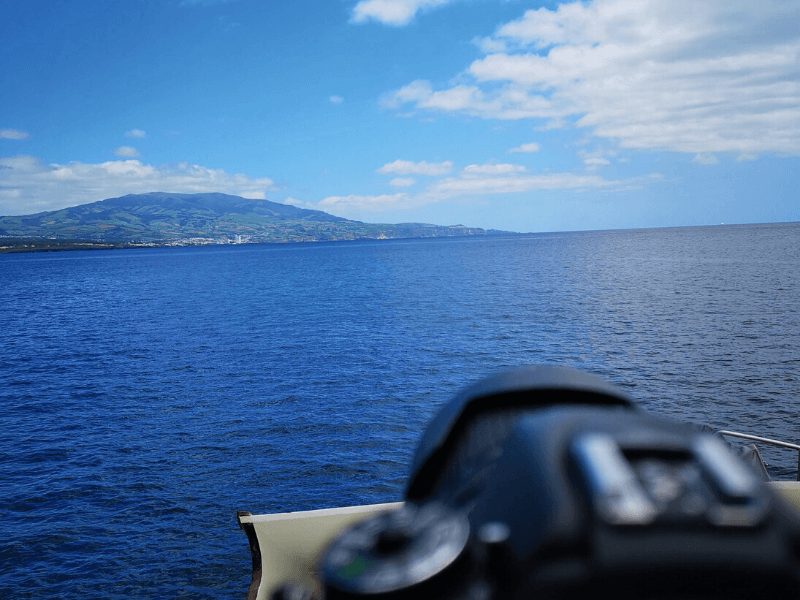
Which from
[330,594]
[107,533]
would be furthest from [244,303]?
[330,594]

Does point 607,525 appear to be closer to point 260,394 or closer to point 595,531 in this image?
point 595,531

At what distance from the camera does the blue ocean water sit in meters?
23.0

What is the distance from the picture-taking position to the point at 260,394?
3984cm

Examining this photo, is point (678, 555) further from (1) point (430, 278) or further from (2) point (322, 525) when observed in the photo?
(1) point (430, 278)

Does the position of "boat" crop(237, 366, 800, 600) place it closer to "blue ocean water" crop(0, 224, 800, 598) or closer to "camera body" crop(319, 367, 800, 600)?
"camera body" crop(319, 367, 800, 600)

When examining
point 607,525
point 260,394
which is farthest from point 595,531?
point 260,394

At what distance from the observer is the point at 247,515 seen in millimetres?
10047

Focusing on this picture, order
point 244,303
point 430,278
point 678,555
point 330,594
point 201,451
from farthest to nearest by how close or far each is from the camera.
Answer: point 430,278
point 244,303
point 201,451
point 330,594
point 678,555

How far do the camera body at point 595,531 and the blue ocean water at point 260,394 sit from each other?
63.1 feet

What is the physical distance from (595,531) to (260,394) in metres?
39.0

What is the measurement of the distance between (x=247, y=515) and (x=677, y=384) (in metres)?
33.9

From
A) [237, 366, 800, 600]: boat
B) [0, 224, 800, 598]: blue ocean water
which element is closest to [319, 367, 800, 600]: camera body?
[237, 366, 800, 600]: boat

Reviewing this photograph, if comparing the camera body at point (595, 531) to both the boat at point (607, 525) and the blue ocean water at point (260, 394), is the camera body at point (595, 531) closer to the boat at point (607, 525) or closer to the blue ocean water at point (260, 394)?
the boat at point (607, 525)

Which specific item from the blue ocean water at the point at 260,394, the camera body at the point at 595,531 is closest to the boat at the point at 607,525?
the camera body at the point at 595,531
